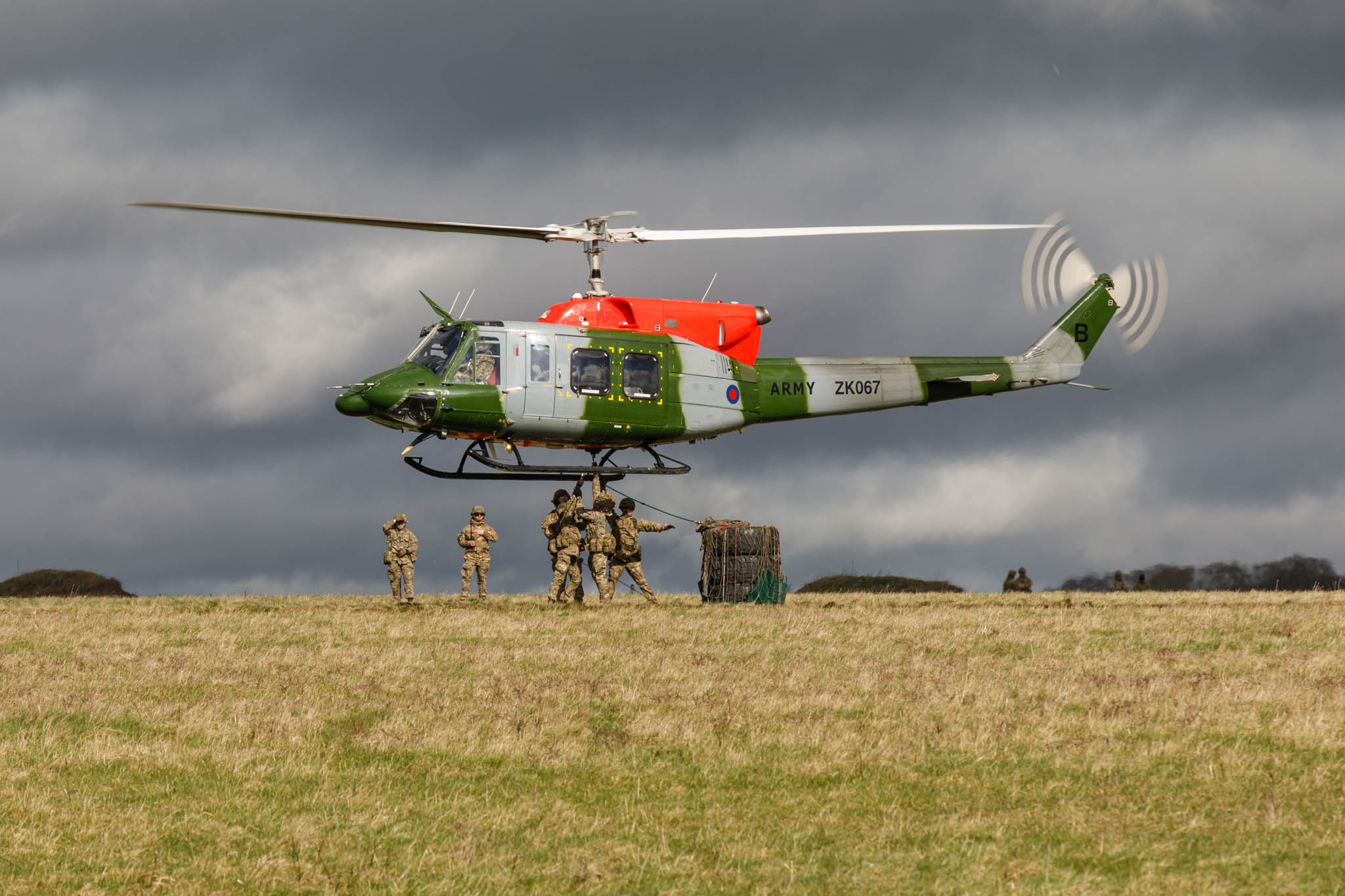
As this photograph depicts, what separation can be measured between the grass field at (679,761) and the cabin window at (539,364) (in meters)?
6.50

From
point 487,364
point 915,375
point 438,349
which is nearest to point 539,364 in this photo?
point 487,364

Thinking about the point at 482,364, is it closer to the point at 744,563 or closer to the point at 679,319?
the point at 679,319

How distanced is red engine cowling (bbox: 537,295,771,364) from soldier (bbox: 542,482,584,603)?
3.48m

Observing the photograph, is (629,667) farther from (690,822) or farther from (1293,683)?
(1293,683)

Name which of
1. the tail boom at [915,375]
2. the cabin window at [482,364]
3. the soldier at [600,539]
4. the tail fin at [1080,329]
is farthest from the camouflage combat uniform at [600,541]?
the tail fin at [1080,329]

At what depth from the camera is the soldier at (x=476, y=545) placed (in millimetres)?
25016

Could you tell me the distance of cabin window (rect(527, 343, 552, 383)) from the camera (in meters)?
23.8

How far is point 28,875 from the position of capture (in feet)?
29.4

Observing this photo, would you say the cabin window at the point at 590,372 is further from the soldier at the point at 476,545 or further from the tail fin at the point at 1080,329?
the tail fin at the point at 1080,329

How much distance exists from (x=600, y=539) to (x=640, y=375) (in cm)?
338

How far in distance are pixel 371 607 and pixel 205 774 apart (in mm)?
12595

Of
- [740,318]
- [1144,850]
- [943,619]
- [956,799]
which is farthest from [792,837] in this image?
[740,318]

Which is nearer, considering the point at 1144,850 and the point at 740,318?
the point at 1144,850

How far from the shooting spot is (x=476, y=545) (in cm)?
2511
